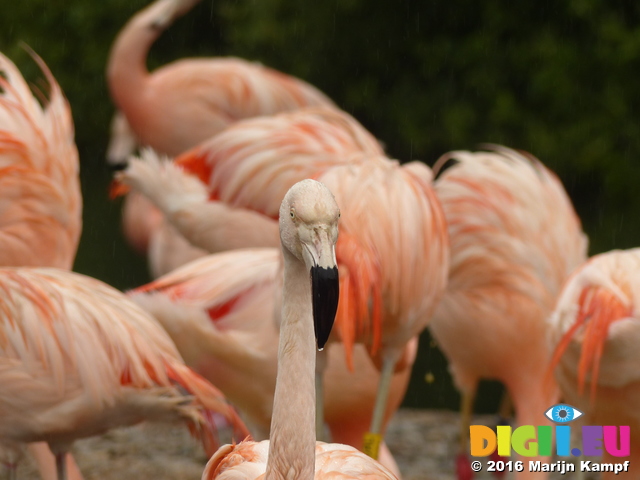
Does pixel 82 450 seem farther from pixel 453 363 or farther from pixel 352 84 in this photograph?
pixel 352 84

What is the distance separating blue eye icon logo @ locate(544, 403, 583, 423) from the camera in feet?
10.4

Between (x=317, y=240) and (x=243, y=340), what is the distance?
5.23 feet

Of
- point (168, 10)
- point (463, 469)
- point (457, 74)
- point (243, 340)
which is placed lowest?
point (463, 469)

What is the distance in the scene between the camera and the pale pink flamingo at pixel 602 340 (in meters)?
2.72

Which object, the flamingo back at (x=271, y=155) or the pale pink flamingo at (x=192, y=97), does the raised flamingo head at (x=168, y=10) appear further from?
the flamingo back at (x=271, y=155)

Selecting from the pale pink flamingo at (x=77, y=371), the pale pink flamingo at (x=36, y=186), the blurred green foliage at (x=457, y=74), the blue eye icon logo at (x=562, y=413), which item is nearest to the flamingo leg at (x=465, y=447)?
the blue eye icon logo at (x=562, y=413)

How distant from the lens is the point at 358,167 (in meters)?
3.13

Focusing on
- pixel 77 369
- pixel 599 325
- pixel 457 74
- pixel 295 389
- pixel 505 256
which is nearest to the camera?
pixel 295 389

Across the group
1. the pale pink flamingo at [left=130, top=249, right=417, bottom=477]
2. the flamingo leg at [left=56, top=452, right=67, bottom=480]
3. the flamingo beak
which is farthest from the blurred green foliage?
the flamingo beak

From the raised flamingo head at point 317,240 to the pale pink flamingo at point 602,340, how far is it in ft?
3.91

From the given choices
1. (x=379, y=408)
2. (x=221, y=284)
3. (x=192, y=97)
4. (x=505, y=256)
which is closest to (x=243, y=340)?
(x=221, y=284)

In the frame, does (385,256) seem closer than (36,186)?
Yes

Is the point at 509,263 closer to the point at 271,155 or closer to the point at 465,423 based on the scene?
the point at 465,423

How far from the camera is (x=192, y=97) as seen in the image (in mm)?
5578
